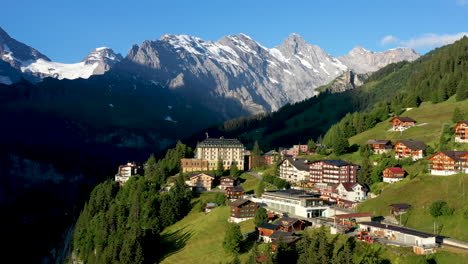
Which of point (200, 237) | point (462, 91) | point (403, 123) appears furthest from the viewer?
point (462, 91)

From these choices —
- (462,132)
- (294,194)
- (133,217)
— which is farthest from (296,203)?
(462,132)

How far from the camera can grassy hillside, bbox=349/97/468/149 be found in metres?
155

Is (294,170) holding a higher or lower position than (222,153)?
lower

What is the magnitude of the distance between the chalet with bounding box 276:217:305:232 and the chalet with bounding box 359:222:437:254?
12.9 m

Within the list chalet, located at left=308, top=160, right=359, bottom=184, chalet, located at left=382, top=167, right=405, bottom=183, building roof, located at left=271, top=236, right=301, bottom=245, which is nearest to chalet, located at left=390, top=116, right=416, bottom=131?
chalet, located at left=308, top=160, right=359, bottom=184

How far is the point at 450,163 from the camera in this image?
112000 millimetres

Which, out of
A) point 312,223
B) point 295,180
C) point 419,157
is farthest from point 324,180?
point 312,223

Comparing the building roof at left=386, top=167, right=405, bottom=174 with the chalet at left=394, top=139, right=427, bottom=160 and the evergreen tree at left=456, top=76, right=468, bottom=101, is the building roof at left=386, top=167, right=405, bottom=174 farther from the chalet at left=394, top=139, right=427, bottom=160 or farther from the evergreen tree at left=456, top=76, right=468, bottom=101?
the evergreen tree at left=456, top=76, right=468, bottom=101

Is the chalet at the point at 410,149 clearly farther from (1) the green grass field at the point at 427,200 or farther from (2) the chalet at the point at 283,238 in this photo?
(2) the chalet at the point at 283,238

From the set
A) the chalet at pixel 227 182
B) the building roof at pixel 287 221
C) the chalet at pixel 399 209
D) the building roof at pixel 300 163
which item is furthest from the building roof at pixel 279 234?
the chalet at pixel 227 182

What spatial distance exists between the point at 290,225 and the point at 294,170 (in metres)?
52.8

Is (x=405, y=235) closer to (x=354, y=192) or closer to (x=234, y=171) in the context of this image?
(x=354, y=192)

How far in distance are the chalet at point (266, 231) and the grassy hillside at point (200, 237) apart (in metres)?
5.41

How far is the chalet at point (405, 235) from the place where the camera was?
81500 mm
